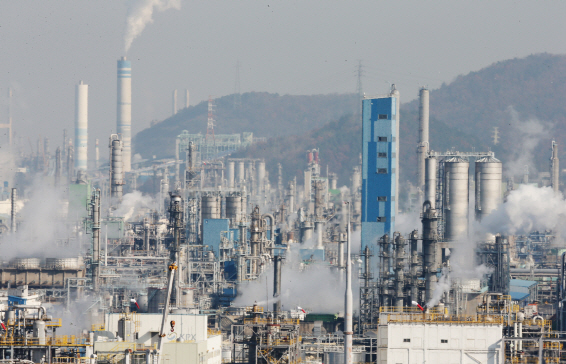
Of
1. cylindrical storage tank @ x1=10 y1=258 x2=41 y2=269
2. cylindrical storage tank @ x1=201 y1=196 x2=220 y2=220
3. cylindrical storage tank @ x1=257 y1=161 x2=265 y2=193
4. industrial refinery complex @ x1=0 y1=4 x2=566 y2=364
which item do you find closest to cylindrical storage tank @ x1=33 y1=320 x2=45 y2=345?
industrial refinery complex @ x1=0 y1=4 x2=566 y2=364

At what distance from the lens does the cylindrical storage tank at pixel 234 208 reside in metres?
67.4

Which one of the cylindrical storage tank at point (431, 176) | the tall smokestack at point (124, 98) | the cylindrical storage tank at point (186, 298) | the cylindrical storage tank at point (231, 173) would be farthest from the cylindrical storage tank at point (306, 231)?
the tall smokestack at point (124, 98)

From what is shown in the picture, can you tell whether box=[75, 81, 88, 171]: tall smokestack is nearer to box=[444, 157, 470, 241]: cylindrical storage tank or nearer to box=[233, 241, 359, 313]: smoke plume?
box=[233, 241, 359, 313]: smoke plume

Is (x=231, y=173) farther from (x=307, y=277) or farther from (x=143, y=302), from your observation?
(x=143, y=302)

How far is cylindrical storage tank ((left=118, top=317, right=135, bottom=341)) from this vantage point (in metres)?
29.9

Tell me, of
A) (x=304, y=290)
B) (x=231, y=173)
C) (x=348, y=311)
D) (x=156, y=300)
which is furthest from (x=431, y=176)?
(x=231, y=173)

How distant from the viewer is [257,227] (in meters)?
52.1

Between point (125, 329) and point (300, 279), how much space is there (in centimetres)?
2465

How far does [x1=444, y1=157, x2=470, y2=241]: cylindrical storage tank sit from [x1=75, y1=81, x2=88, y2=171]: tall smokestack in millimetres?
95515

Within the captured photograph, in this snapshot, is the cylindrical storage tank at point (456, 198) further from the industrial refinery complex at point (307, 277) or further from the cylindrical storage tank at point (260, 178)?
the cylindrical storage tank at point (260, 178)

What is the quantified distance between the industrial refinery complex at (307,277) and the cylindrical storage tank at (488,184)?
0.32 ft

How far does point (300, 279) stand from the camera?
53906mm

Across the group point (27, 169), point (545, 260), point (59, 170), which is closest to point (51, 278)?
point (545, 260)

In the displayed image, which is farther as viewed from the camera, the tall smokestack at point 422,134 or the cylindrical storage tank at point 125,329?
the tall smokestack at point 422,134
